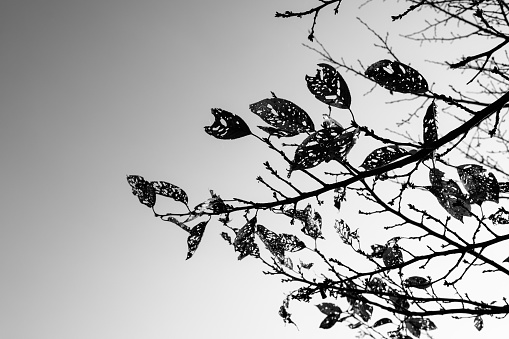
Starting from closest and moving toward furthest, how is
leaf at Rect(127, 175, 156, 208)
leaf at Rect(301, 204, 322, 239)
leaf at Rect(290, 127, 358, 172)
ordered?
leaf at Rect(290, 127, 358, 172) → leaf at Rect(127, 175, 156, 208) → leaf at Rect(301, 204, 322, 239)

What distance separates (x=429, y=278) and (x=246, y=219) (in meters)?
1.16

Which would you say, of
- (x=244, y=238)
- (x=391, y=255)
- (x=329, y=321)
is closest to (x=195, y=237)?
(x=244, y=238)

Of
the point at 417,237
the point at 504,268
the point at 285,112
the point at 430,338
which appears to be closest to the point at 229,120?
the point at 285,112

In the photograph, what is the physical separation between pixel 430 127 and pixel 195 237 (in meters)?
0.59

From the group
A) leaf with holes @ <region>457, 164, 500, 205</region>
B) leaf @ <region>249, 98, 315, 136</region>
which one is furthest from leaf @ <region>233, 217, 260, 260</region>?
leaf with holes @ <region>457, 164, 500, 205</region>

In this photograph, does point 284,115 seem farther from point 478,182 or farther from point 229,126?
point 478,182

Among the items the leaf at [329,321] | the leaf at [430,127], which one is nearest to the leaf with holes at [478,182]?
the leaf at [430,127]

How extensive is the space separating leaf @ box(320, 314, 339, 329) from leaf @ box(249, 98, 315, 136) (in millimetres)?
1067

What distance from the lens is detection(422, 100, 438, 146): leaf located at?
876mm

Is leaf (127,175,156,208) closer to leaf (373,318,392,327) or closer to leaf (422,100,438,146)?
leaf (422,100,438,146)

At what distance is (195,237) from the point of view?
93 cm

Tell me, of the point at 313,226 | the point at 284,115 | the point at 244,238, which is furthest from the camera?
the point at 313,226

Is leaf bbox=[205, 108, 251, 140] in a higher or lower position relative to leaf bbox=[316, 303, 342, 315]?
higher

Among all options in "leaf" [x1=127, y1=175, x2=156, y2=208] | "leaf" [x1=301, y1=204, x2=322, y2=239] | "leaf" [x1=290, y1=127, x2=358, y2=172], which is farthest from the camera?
"leaf" [x1=301, y1=204, x2=322, y2=239]
